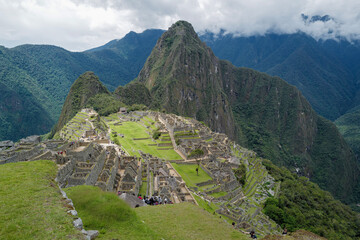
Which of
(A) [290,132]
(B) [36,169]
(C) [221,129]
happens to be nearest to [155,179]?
(B) [36,169]

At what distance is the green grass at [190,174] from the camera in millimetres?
31997

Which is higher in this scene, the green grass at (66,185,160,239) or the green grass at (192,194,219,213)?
the green grass at (66,185,160,239)

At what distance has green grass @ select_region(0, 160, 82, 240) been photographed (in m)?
7.72

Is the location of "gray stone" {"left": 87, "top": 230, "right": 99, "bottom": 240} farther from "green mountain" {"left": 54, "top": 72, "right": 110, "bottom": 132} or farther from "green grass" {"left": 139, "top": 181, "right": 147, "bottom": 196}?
"green mountain" {"left": 54, "top": 72, "right": 110, "bottom": 132}

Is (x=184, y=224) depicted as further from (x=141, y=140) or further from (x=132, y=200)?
(x=141, y=140)

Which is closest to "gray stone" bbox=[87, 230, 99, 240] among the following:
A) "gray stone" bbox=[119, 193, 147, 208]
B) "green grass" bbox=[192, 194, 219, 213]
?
"gray stone" bbox=[119, 193, 147, 208]

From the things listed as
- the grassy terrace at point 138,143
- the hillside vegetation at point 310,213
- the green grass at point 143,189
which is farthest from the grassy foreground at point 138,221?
the hillside vegetation at point 310,213

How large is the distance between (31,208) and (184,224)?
8166mm

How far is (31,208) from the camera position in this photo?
9.01 metres

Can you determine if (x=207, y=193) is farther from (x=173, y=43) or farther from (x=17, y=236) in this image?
(x=173, y=43)

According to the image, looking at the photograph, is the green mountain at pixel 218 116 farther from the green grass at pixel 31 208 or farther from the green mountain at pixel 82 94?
the green grass at pixel 31 208

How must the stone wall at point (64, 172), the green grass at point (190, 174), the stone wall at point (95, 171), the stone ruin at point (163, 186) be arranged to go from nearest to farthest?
1. the stone wall at point (64, 172)
2. the stone wall at point (95, 171)
3. the stone ruin at point (163, 186)
4. the green grass at point (190, 174)

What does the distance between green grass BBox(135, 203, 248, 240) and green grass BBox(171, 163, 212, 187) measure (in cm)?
1511

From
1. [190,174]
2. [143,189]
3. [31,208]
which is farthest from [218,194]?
[31,208]
